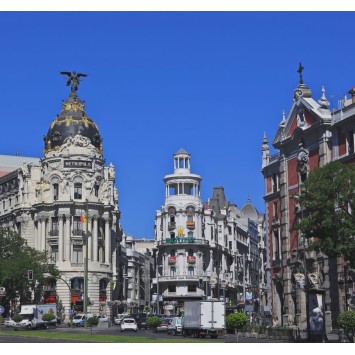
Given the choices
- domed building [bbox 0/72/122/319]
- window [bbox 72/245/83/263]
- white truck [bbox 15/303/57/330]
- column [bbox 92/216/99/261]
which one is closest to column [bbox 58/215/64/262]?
domed building [bbox 0/72/122/319]

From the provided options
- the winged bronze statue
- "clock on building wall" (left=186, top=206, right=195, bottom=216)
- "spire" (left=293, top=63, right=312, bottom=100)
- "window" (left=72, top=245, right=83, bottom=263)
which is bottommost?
"window" (left=72, top=245, right=83, bottom=263)

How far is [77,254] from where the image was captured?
121938mm

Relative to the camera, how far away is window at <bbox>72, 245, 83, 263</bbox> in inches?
4786

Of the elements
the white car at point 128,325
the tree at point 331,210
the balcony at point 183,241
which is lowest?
the white car at point 128,325

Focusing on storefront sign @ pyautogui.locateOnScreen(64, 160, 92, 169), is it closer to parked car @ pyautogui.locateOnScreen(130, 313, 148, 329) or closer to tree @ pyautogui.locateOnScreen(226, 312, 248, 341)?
parked car @ pyautogui.locateOnScreen(130, 313, 148, 329)

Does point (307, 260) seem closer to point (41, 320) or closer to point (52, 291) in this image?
point (41, 320)

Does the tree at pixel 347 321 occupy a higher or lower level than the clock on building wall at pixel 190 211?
lower

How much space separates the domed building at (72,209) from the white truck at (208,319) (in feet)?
193

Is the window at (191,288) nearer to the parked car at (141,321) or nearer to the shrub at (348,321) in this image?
the parked car at (141,321)

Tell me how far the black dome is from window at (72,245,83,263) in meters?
15.6

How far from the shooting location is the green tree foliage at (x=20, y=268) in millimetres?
104500

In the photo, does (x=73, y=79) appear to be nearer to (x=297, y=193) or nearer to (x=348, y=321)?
(x=297, y=193)

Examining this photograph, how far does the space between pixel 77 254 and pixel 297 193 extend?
2118 inches

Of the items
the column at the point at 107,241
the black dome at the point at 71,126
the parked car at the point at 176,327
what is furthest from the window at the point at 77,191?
the parked car at the point at 176,327
